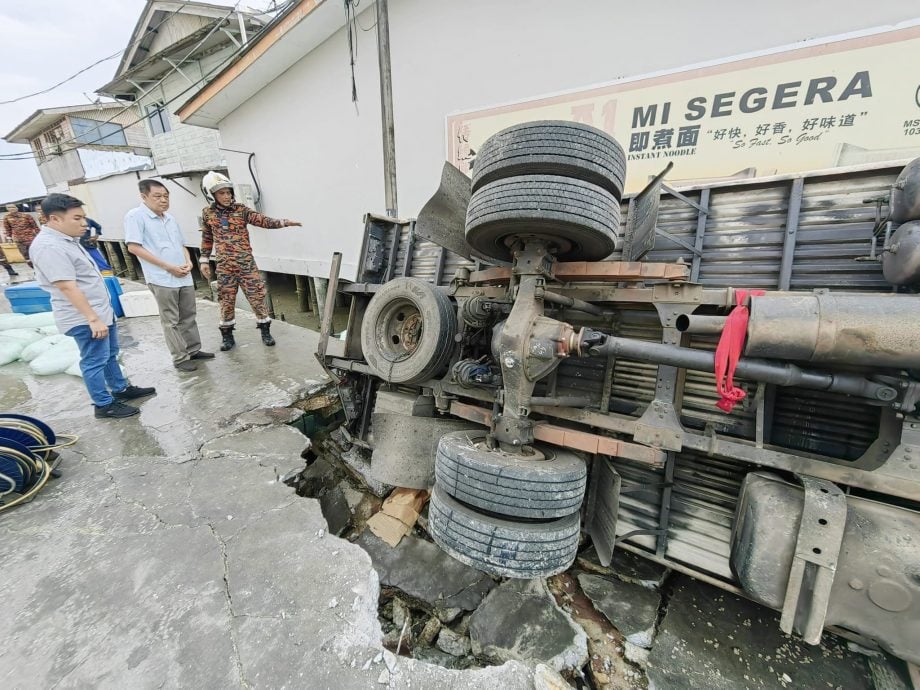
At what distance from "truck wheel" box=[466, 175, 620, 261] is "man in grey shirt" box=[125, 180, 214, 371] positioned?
392cm

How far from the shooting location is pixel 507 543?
177cm

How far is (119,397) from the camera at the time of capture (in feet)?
12.4

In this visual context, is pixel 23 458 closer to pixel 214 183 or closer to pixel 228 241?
pixel 228 241

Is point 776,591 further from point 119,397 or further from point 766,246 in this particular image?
point 119,397

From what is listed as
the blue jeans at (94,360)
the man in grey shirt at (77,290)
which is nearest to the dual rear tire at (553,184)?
the man in grey shirt at (77,290)

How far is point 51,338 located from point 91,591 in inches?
207

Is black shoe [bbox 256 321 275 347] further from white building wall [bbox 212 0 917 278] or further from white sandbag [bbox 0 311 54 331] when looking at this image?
white sandbag [bbox 0 311 54 331]

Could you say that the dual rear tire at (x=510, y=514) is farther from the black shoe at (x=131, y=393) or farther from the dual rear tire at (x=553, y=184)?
the black shoe at (x=131, y=393)

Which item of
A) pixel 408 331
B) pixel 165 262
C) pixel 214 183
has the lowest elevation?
pixel 408 331

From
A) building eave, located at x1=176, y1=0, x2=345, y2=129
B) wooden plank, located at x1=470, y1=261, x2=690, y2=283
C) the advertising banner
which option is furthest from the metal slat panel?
building eave, located at x1=176, y1=0, x2=345, y2=129

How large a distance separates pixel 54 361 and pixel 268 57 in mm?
6360

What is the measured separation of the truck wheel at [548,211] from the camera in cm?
186

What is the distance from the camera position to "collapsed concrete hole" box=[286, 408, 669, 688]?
6.63 feet

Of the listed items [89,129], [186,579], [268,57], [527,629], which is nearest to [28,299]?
[268,57]
